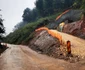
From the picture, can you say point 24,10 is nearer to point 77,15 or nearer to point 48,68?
point 77,15

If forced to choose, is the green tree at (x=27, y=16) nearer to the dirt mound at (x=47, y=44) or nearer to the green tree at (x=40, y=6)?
the green tree at (x=40, y=6)

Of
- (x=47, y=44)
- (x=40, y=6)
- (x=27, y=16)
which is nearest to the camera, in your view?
(x=47, y=44)

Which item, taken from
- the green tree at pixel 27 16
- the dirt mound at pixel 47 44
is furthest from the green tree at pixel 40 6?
Result: the dirt mound at pixel 47 44

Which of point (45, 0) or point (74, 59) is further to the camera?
point (45, 0)

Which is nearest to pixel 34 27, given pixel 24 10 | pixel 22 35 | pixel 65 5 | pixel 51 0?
pixel 22 35

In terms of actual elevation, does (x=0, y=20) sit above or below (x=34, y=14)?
below

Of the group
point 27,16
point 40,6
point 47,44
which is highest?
point 40,6

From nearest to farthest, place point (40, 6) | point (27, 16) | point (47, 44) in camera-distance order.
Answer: point (47, 44)
point (40, 6)
point (27, 16)

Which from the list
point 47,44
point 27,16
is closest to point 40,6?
point 27,16

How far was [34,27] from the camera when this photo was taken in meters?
64.0

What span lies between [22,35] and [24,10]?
68652 mm

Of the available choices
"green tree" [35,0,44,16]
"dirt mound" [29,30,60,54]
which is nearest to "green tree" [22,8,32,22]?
"green tree" [35,0,44,16]

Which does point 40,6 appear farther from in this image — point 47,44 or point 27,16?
point 47,44

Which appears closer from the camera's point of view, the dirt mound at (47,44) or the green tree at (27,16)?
the dirt mound at (47,44)
